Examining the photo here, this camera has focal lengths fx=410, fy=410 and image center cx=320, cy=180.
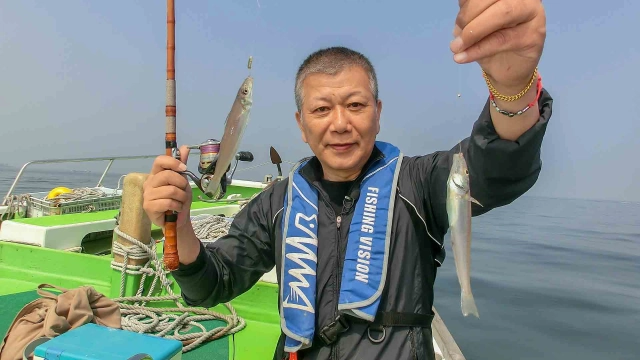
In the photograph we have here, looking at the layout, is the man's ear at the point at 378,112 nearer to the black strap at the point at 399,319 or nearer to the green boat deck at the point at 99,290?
the black strap at the point at 399,319

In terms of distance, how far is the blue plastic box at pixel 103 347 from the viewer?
1.73m

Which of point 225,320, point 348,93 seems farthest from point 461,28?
point 225,320

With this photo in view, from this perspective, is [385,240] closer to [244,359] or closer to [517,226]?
[244,359]

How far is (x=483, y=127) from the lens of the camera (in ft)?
5.27

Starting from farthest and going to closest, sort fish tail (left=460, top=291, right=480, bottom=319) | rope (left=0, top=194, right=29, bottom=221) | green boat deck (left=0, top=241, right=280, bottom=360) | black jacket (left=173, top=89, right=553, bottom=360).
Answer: rope (left=0, top=194, right=29, bottom=221) < green boat deck (left=0, top=241, right=280, bottom=360) < black jacket (left=173, top=89, right=553, bottom=360) < fish tail (left=460, top=291, right=480, bottom=319)

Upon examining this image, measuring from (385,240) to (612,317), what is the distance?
375 inches

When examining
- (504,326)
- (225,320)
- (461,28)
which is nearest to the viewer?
(461,28)

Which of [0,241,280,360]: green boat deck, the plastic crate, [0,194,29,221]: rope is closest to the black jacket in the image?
[0,241,280,360]: green boat deck

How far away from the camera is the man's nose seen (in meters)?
2.06

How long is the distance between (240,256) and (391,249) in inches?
35.3

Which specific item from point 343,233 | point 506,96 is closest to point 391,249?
point 343,233

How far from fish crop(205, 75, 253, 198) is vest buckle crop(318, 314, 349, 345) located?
0.92 m

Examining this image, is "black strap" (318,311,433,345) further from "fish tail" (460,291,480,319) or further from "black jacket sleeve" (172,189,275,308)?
"black jacket sleeve" (172,189,275,308)

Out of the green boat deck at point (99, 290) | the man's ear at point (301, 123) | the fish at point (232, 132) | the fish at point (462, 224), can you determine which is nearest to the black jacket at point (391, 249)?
the fish at point (462, 224)
